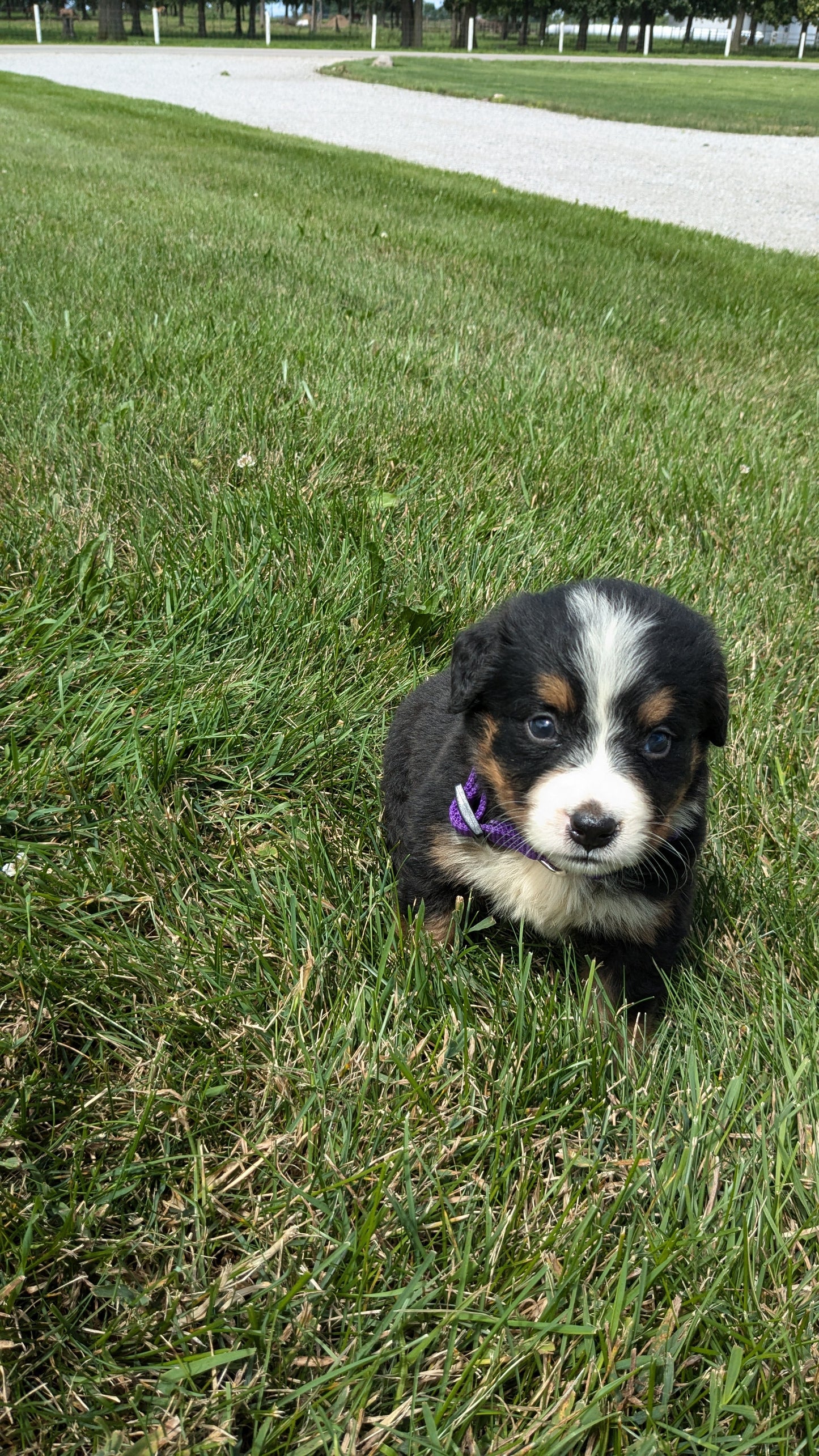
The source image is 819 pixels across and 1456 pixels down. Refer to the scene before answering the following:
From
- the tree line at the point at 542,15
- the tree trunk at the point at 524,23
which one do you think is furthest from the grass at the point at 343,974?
the tree trunk at the point at 524,23

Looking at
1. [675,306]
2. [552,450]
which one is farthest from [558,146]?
[552,450]

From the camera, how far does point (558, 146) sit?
18797mm

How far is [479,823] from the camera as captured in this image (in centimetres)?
243

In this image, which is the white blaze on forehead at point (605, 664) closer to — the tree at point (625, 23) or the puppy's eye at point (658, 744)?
the puppy's eye at point (658, 744)

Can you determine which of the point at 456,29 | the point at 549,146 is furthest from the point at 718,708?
the point at 456,29

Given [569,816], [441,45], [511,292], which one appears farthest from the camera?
[441,45]

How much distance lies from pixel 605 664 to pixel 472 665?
0.32m

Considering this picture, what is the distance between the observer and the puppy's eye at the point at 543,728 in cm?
227

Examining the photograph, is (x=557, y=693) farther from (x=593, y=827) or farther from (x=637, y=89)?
(x=637, y=89)

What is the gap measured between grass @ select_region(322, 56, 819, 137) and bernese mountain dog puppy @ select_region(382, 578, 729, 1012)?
78.8ft

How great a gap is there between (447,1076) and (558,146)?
20.4 m

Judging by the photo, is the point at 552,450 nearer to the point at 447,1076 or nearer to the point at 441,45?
the point at 447,1076

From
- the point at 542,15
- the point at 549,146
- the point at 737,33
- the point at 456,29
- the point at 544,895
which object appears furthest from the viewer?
the point at 542,15

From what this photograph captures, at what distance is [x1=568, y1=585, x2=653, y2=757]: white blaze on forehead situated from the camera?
2.19m
